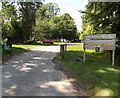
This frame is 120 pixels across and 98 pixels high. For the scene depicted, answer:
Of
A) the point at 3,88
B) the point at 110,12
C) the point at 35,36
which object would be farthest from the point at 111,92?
the point at 35,36

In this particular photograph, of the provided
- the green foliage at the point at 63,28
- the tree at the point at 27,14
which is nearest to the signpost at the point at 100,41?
the tree at the point at 27,14

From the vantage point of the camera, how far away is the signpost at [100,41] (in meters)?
9.70

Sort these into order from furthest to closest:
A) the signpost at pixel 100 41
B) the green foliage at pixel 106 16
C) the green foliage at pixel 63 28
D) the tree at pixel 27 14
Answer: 1. the green foliage at pixel 63 28
2. the tree at pixel 27 14
3. the green foliage at pixel 106 16
4. the signpost at pixel 100 41

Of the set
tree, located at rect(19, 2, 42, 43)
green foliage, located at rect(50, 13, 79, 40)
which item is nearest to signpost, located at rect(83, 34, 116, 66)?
tree, located at rect(19, 2, 42, 43)

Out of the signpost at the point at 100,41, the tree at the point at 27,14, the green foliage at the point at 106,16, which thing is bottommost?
the signpost at the point at 100,41

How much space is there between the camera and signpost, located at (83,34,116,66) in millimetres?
9703

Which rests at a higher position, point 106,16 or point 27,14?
point 27,14

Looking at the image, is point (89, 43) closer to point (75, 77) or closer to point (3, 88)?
point (75, 77)

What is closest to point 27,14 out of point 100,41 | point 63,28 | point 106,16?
point 106,16

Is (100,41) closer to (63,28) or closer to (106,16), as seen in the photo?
(106,16)

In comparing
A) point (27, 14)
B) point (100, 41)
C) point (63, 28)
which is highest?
point (27, 14)

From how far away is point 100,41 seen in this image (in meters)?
10.1

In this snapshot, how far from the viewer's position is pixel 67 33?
5966 cm

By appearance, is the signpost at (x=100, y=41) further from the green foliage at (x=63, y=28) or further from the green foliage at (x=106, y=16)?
the green foliage at (x=63, y=28)
